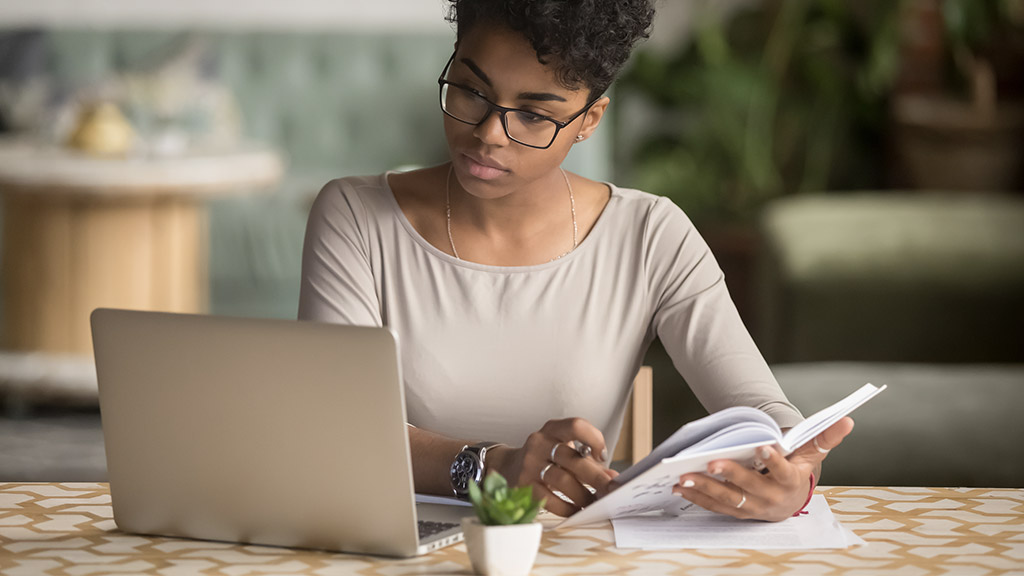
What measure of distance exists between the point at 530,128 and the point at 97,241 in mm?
3035

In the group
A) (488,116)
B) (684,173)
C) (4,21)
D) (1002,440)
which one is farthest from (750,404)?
(4,21)

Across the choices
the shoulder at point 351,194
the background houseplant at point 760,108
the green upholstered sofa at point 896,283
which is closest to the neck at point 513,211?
the shoulder at point 351,194

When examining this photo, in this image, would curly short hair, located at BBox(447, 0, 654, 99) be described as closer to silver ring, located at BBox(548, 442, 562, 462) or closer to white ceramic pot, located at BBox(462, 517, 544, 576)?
silver ring, located at BBox(548, 442, 562, 462)

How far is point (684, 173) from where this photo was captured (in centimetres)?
529

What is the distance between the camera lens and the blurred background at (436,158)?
138 inches

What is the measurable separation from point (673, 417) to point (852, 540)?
1610mm

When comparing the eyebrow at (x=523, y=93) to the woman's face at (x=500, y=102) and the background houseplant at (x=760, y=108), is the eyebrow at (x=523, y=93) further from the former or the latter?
the background houseplant at (x=760, y=108)

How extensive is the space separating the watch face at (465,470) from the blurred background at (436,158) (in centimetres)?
152

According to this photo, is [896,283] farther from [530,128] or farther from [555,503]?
[555,503]


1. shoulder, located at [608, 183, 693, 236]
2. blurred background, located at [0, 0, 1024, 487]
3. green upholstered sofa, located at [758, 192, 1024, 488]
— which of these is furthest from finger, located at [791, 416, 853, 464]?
green upholstered sofa, located at [758, 192, 1024, 488]

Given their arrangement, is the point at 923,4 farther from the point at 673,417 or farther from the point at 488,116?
the point at 488,116

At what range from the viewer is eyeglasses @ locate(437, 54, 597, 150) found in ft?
4.82

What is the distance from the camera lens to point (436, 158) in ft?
17.3

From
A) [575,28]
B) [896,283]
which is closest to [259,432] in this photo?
[575,28]
